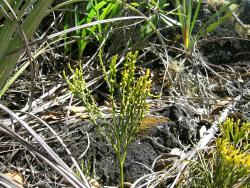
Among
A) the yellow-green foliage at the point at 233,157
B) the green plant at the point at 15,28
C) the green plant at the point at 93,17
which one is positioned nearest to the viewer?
the yellow-green foliage at the point at 233,157

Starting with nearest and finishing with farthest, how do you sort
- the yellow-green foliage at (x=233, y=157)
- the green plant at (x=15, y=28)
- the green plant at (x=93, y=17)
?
the yellow-green foliage at (x=233, y=157) → the green plant at (x=15, y=28) → the green plant at (x=93, y=17)

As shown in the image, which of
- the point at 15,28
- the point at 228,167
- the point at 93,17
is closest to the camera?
the point at 228,167

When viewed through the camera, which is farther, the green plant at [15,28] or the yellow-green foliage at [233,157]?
the green plant at [15,28]

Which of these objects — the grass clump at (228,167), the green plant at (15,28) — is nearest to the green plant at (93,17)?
the green plant at (15,28)

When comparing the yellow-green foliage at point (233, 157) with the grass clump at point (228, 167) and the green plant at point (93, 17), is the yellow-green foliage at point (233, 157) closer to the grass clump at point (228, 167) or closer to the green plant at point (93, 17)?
the grass clump at point (228, 167)

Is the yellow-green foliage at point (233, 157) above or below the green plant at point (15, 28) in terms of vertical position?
below

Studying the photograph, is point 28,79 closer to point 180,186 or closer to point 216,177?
point 180,186

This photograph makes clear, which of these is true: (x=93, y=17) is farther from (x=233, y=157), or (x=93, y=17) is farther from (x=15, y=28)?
(x=233, y=157)

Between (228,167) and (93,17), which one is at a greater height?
(93,17)

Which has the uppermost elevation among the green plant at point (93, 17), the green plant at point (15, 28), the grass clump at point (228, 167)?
the green plant at point (15, 28)

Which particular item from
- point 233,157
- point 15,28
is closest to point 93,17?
point 15,28

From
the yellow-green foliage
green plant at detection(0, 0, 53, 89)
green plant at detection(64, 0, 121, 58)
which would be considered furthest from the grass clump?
green plant at detection(64, 0, 121, 58)

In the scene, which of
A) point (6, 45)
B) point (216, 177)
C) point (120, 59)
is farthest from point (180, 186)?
point (120, 59)
